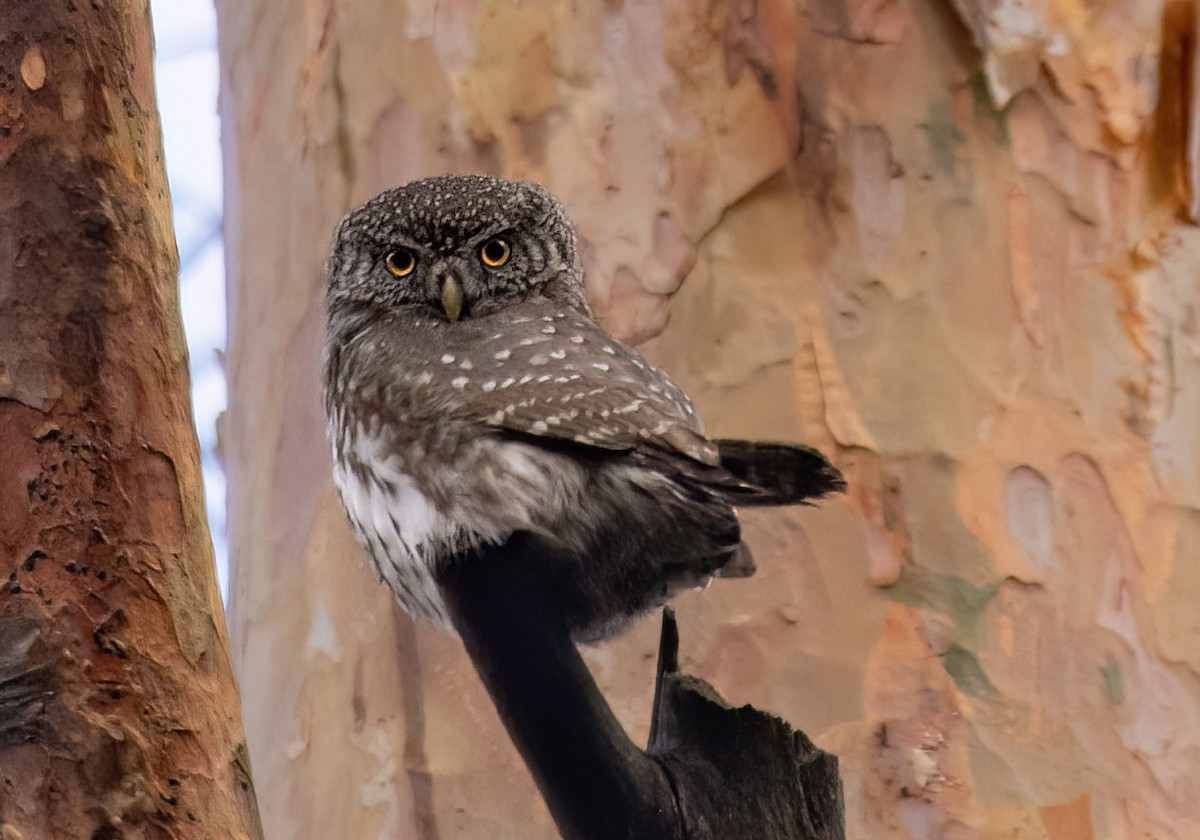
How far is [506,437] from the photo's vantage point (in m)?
1.09

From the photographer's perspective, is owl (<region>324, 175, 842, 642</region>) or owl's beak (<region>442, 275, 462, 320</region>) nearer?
owl (<region>324, 175, 842, 642</region>)

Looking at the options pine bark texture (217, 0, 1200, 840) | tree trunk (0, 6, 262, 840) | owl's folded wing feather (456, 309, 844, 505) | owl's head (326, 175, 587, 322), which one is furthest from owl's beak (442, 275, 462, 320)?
pine bark texture (217, 0, 1200, 840)

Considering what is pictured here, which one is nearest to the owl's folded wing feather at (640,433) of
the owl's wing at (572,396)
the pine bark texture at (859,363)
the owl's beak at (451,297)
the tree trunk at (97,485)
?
the owl's wing at (572,396)

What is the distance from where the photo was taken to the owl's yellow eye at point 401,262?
1.26 metres

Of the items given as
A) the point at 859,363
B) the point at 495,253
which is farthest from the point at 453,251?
the point at 859,363

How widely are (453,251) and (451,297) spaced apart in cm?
6

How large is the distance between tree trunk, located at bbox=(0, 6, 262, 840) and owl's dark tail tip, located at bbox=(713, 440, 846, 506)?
488 mm

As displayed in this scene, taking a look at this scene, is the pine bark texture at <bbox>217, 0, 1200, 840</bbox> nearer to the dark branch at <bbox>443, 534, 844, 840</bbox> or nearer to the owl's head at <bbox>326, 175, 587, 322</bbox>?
the owl's head at <bbox>326, 175, 587, 322</bbox>

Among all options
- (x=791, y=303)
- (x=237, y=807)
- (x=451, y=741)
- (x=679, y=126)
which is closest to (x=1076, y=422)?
(x=791, y=303)

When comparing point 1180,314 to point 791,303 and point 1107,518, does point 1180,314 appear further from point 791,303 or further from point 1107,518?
point 791,303

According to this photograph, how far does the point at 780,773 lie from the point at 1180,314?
114cm

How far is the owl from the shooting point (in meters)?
1.08

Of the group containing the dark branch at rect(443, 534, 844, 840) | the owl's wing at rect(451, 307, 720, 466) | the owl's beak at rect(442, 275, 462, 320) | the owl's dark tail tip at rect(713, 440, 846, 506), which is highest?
the owl's beak at rect(442, 275, 462, 320)

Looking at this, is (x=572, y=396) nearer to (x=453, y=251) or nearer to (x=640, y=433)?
(x=640, y=433)
